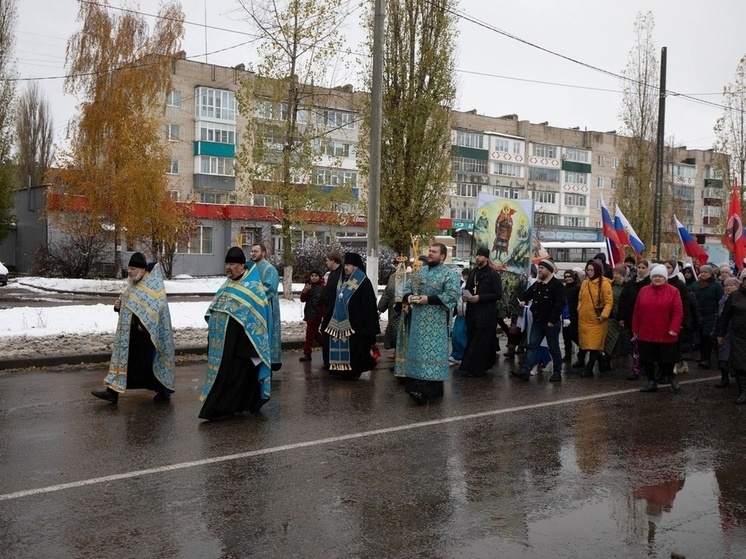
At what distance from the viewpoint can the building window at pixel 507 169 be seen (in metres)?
77.1

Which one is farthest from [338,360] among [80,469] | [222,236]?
[222,236]

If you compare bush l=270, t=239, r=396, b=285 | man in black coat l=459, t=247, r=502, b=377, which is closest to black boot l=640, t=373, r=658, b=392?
man in black coat l=459, t=247, r=502, b=377

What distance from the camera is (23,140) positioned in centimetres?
6016

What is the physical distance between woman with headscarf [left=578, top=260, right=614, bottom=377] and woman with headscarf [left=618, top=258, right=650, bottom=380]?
31cm

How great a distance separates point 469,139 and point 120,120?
4522 cm

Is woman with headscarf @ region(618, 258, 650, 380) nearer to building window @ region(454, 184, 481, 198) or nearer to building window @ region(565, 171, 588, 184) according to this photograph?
building window @ region(454, 184, 481, 198)

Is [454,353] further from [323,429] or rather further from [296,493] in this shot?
[296,493]

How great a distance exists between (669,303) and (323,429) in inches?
203

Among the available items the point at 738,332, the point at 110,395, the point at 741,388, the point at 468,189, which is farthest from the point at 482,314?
the point at 468,189

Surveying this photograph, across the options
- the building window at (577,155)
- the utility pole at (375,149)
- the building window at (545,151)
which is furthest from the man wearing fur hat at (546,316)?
the building window at (577,155)

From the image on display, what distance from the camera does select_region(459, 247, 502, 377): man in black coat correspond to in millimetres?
11797

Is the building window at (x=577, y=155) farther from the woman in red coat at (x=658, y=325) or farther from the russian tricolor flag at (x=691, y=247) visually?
the woman in red coat at (x=658, y=325)

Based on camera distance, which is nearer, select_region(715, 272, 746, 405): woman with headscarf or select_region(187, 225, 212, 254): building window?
select_region(715, 272, 746, 405): woman with headscarf

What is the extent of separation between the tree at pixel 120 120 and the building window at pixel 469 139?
38512 millimetres
